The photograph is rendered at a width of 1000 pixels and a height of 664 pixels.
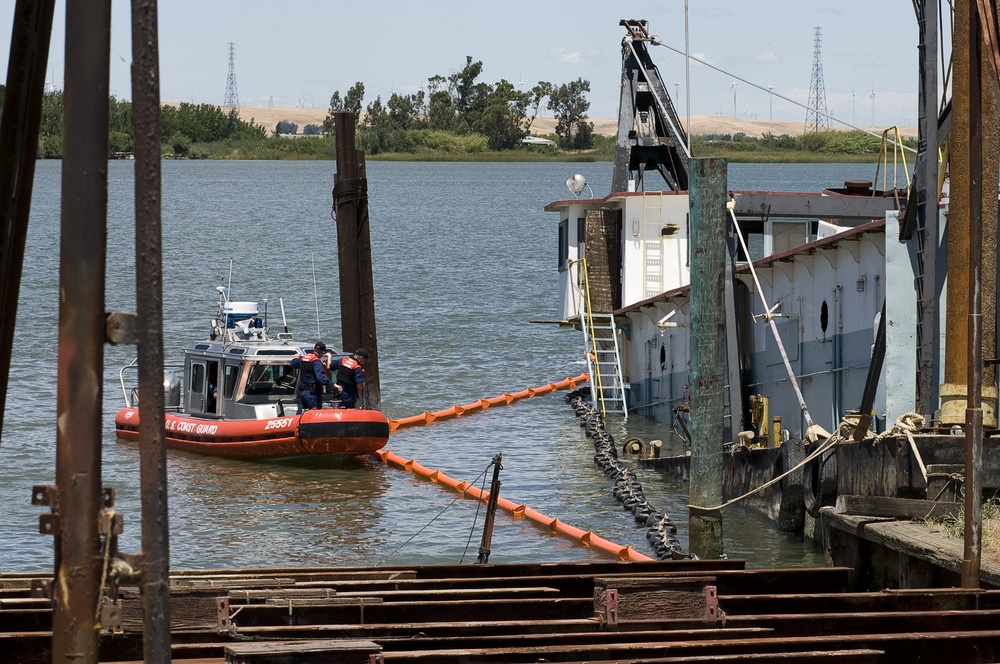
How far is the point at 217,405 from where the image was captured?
2578 cm

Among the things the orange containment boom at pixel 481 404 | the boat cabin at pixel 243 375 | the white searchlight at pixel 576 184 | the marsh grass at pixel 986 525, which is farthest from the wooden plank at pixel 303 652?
the white searchlight at pixel 576 184

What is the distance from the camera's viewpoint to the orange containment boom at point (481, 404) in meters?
30.1

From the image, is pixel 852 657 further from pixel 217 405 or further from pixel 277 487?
pixel 217 405

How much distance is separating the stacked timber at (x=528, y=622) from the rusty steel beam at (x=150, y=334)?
158cm

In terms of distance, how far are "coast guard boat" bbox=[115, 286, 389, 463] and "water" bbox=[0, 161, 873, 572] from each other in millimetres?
482

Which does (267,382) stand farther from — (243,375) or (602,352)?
→ (602,352)

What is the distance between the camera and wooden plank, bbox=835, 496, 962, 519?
11.9 meters

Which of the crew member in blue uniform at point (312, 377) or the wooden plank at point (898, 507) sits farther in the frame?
the crew member in blue uniform at point (312, 377)

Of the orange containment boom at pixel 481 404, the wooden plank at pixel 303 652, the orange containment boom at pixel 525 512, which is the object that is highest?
the wooden plank at pixel 303 652

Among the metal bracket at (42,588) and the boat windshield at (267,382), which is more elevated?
the metal bracket at (42,588)

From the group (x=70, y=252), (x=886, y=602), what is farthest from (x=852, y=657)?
(x=70, y=252)

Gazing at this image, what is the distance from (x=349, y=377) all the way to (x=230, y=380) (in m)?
2.74

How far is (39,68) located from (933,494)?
9.04 metres

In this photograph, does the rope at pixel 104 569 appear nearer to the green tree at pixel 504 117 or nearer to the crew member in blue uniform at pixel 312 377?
the crew member in blue uniform at pixel 312 377
